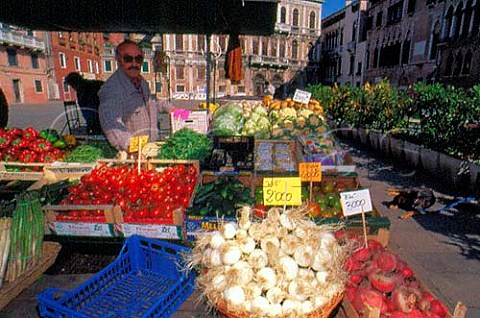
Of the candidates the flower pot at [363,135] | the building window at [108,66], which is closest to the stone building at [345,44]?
the flower pot at [363,135]

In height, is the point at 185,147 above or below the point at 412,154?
above

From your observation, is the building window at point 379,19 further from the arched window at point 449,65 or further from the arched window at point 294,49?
the arched window at point 294,49

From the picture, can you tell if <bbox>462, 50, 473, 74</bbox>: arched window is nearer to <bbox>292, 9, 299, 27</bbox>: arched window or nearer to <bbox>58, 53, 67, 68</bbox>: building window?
<bbox>292, 9, 299, 27</bbox>: arched window

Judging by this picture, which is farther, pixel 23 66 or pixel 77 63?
pixel 77 63

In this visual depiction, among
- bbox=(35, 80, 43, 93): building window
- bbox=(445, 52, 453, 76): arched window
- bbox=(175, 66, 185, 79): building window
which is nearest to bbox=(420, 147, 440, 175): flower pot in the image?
bbox=(445, 52, 453, 76): arched window

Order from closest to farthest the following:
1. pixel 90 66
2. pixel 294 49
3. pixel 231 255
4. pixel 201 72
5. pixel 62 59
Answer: pixel 231 255, pixel 62 59, pixel 201 72, pixel 90 66, pixel 294 49

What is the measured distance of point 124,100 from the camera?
4312 millimetres

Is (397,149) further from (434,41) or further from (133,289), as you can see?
(434,41)

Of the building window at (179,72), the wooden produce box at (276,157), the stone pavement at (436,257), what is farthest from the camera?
the building window at (179,72)

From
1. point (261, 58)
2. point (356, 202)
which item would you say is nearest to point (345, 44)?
point (261, 58)

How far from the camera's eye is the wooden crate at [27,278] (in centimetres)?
249

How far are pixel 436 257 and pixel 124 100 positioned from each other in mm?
4895

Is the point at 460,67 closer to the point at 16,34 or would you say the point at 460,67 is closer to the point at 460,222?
the point at 460,222

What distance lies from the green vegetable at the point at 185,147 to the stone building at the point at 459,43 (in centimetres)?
1902
